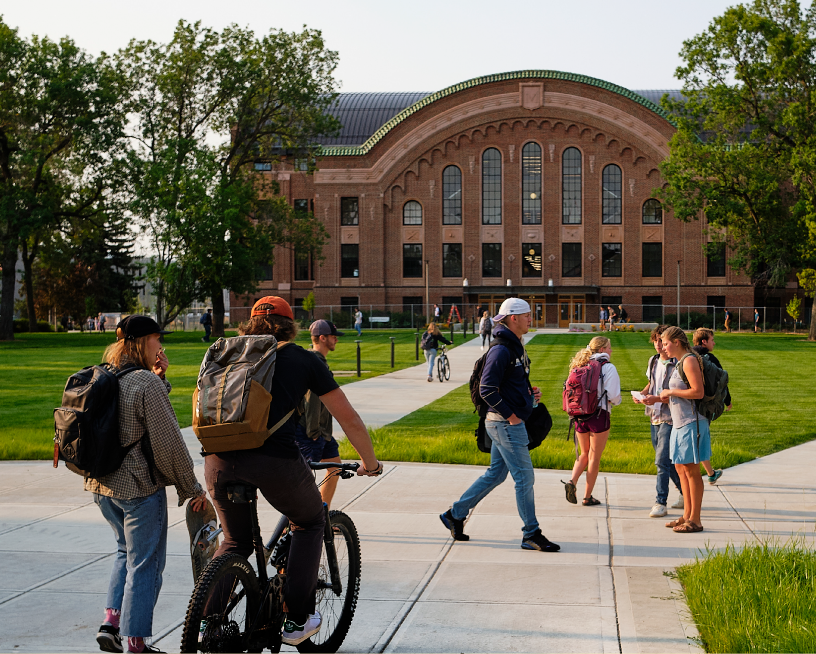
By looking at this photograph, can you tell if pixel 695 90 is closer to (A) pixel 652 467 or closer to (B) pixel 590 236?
(B) pixel 590 236

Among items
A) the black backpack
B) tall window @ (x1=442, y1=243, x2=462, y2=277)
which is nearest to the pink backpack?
the black backpack

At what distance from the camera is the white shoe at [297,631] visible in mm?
4590

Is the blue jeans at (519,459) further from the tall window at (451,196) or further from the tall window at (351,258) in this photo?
the tall window at (351,258)

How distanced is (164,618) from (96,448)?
1.61m

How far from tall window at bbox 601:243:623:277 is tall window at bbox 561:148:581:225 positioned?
2.76 metres

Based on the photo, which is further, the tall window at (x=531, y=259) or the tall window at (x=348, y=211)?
the tall window at (x=348, y=211)

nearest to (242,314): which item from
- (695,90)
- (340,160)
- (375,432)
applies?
(340,160)

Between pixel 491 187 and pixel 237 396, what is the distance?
6069cm

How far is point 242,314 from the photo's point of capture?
219ft

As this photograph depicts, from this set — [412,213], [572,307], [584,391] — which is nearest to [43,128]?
[412,213]

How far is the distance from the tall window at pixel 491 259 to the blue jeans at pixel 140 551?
196 ft

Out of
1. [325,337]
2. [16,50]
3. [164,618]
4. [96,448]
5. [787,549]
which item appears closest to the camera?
[96,448]

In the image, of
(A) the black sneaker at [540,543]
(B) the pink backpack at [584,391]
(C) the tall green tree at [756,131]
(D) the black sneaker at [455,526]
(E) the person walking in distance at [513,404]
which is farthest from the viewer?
(C) the tall green tree at [756,131]

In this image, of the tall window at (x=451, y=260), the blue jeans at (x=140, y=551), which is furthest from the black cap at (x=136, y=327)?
the tall window at (x=451, y=260)
